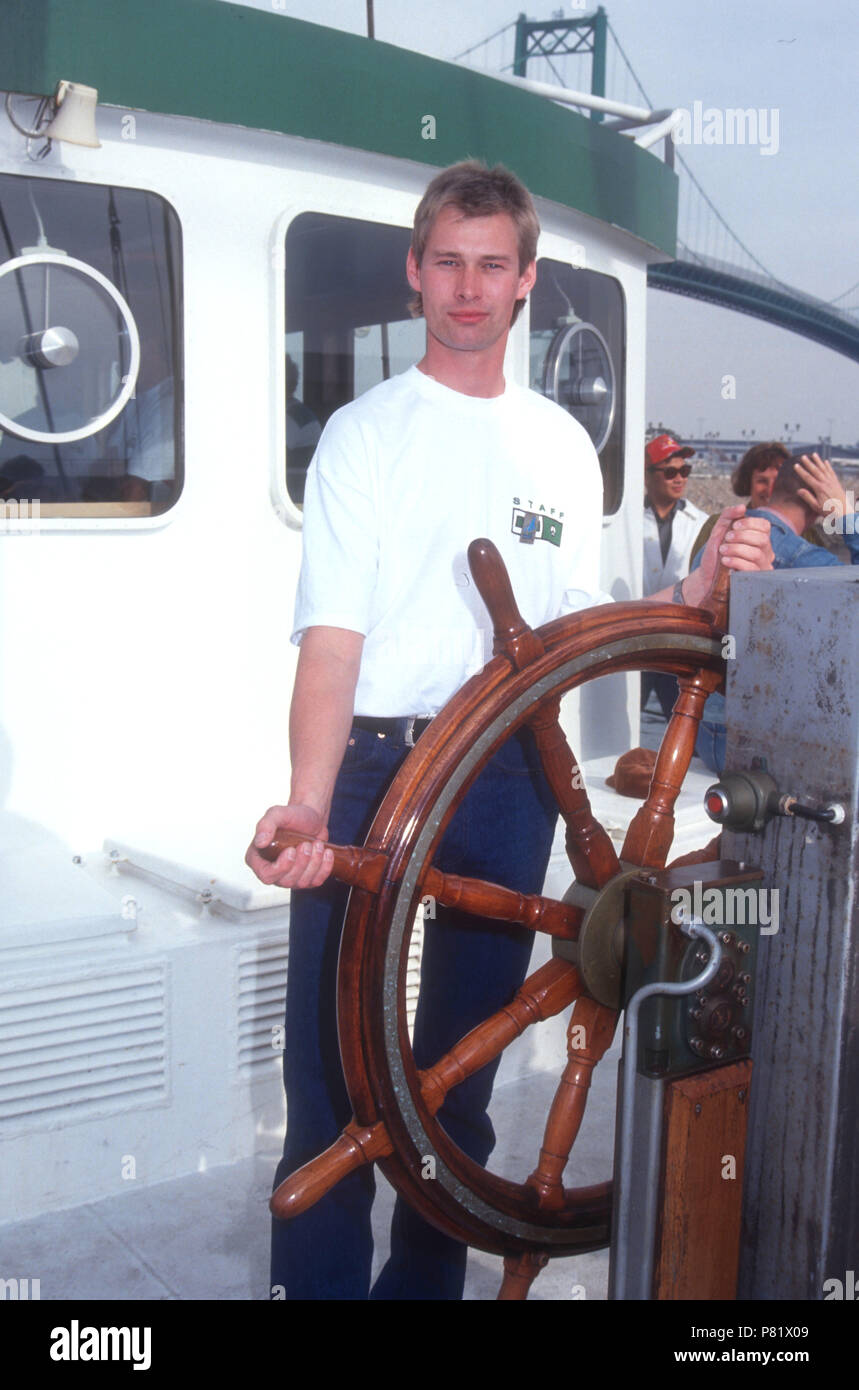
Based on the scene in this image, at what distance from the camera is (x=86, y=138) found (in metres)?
2.22

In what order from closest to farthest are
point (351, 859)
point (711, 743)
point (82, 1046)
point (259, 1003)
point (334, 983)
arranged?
1. point (351, 859)
2. point (334, 983)
3. point (82, 1046)
4. point (259, 1003)
5. point (711, 743)

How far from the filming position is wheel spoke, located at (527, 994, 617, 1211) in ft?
4.40

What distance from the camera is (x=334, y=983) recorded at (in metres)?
1.52

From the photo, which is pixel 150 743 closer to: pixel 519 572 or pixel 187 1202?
pixel 187 1202

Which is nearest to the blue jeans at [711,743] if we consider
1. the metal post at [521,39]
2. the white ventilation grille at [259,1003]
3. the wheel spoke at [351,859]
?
the white ventilation grille at [259,1003]

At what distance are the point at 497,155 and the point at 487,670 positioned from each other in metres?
2.06

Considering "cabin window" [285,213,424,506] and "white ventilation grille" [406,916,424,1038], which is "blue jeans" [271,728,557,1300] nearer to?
"white ventilation grille" [406,916,424,1038]

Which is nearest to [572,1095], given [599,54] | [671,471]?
[671,471]

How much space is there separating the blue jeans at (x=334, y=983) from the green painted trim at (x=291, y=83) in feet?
4.85

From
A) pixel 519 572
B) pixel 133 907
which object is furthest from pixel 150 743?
pixel 519 572

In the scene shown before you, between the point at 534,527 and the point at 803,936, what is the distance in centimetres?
56

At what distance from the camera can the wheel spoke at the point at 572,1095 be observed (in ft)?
4.40

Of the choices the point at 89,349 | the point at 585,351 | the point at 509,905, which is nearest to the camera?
the point at 509,905

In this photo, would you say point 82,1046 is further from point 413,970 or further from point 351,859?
point 351,859
